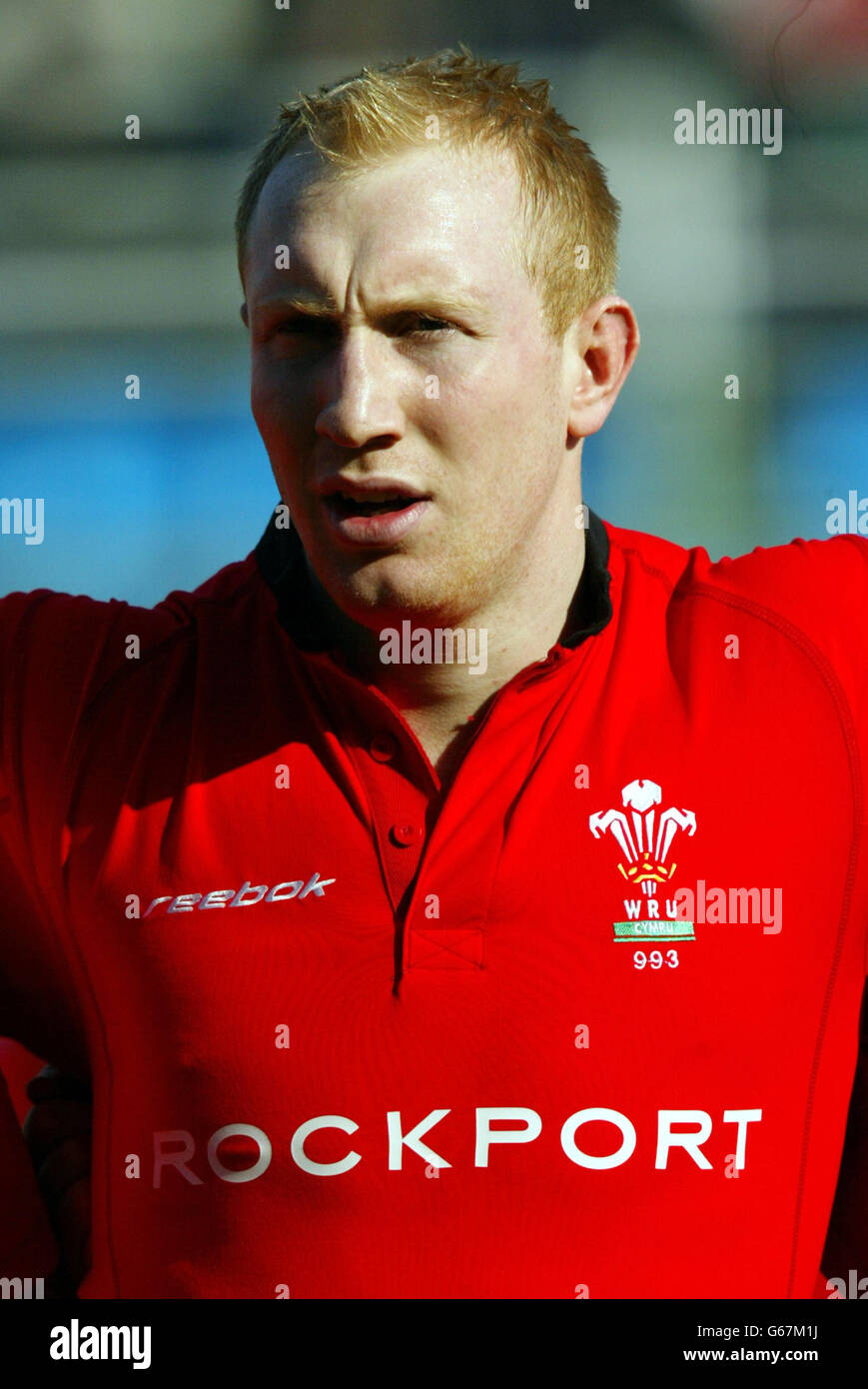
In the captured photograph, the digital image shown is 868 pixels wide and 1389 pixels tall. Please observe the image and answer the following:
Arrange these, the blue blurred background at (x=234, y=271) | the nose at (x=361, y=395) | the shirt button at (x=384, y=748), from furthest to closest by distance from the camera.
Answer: the blue blurred background at (x=234, y=271)
the shirt button at (x=384, y=748)
the nose at (x=361, y=395)

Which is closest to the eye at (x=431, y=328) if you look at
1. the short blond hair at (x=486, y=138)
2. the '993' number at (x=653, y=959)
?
the short blond hair at (x=486, y=138)

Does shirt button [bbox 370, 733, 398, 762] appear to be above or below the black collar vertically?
below

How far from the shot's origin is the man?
42.7 inches

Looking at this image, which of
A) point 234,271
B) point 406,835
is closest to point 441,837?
point 406,835

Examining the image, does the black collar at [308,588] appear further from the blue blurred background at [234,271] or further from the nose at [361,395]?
the blue blurred background at [234,271]

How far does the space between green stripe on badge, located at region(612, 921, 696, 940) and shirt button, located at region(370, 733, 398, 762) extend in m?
0.23

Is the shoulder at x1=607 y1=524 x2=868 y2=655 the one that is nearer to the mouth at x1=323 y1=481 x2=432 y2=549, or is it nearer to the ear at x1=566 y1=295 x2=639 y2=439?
the ear at x1=566 y1=295 x2=639 y2=439

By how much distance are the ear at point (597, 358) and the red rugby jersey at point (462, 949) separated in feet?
0.57

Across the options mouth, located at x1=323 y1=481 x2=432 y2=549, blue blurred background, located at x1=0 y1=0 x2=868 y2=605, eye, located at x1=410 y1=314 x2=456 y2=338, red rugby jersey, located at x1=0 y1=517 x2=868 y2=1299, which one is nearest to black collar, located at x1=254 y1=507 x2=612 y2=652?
red rugby jersey, located at x1=0 y1=517 x2=868 y2=1299

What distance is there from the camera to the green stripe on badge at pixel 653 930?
3.66 ft

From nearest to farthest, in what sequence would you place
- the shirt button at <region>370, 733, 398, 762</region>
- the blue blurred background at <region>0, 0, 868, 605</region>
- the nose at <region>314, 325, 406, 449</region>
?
the nose at <region>314, 325, 406, 449</region> → the shirt button at <region>370, 733, 398, 762</region> → the blue blurred background at <region>0, 0, 868, 605</region>

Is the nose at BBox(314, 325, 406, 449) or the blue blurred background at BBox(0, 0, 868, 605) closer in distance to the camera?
the nose at BBox(314, 325, 406, 449)

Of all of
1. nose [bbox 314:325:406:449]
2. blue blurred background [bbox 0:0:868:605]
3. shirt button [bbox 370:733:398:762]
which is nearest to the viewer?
nose [bbox 314:325:406:449]

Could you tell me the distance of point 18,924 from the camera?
1244mm
